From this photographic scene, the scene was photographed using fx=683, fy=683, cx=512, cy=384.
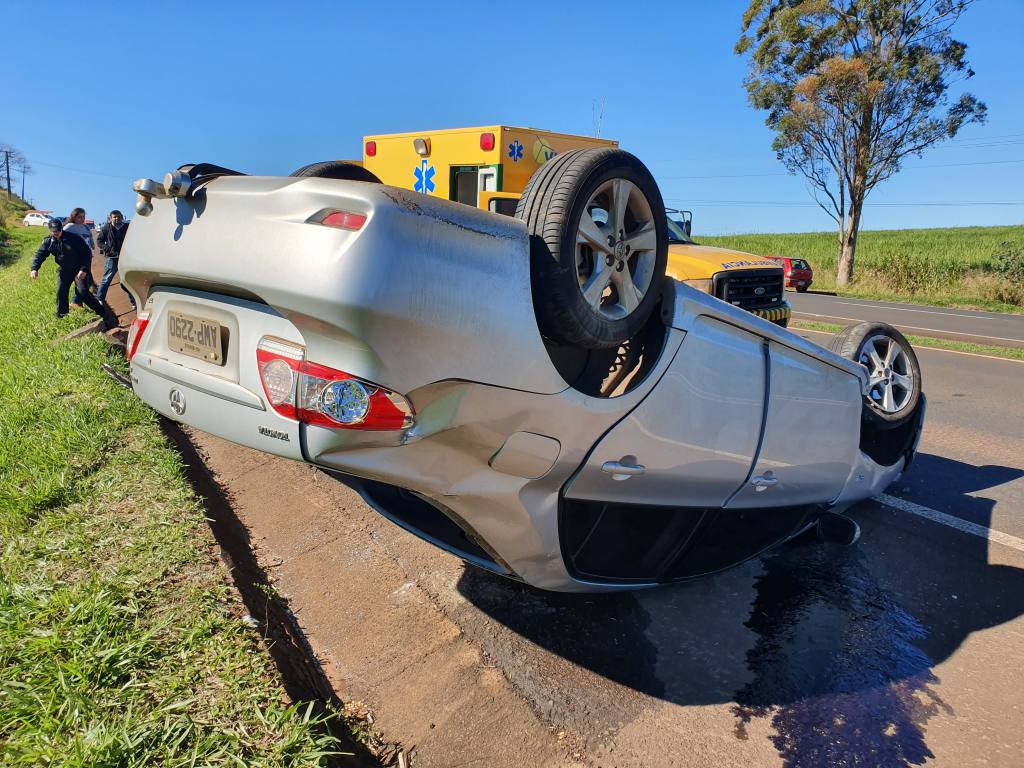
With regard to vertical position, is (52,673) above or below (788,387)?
below

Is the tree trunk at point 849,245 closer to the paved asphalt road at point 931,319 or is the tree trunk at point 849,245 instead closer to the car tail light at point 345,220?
the paved asphalt road at point 931,319

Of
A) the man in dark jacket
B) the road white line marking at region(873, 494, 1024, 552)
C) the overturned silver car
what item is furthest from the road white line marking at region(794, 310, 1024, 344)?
the man in dark jacket

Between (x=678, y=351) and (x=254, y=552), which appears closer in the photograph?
(x=678, y=351)

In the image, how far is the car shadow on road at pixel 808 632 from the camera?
250cm

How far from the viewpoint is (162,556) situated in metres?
3.12

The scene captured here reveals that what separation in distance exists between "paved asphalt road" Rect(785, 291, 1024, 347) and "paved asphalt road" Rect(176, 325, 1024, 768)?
36.7 feet

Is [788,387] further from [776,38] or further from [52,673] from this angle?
[776,38]

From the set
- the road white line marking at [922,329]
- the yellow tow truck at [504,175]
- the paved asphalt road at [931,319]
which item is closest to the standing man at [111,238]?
the yellow tow truck at [504,175]

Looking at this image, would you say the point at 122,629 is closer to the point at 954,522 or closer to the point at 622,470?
the point at 622,470

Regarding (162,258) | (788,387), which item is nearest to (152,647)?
(162,258)

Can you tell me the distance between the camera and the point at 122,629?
2.55 meters

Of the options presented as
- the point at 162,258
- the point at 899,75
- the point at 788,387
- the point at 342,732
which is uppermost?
the point at 899,75

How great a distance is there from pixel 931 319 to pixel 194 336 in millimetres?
18689

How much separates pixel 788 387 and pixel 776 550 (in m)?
1.19
